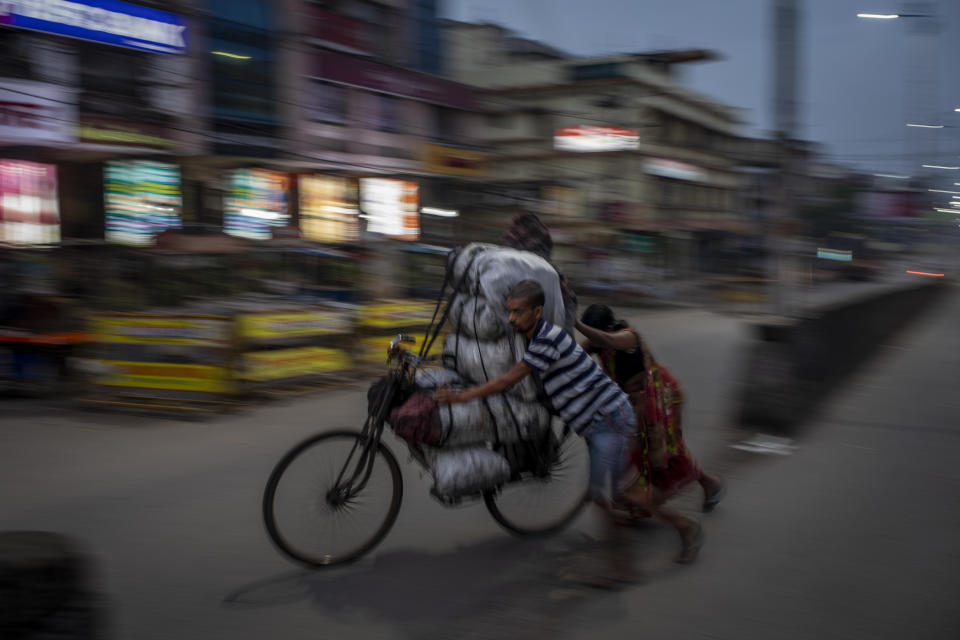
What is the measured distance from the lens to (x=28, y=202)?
14.8 m

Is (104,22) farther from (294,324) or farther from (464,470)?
(464,470)

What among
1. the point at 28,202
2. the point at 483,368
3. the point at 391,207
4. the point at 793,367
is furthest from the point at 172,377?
the point at 391,207

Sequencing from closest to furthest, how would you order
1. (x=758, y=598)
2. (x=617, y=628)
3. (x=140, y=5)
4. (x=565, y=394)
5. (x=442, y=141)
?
(x=617, y=628), (x=758, y=598), (x=565, y=394), (x=140, y=5), (x=442, y=141)

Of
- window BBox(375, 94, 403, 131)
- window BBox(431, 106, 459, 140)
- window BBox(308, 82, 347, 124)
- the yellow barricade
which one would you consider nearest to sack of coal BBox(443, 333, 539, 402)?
the yellow barricade

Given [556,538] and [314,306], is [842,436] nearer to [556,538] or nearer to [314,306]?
[556,538]

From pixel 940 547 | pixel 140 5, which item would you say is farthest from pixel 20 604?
pixel 140 5

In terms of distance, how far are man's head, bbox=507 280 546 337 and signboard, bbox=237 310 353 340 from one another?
482 centimetres

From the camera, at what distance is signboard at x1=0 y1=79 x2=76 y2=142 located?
1436 centimetres

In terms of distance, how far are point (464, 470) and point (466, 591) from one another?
0.55 meters

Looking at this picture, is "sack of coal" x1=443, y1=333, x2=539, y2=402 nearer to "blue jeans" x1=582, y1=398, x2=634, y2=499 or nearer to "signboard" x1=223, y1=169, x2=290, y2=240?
"blue jeans" x1=582, y1=398, x2=634, y2=499

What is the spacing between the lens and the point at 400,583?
3879 mm

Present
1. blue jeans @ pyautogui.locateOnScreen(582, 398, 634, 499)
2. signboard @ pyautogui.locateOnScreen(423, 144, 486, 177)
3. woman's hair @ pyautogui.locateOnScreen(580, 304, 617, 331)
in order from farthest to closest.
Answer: signboard @ pyautogui.locateOnScreen(423, 144, 486, 177)
woman's hair @ pyautogui.locateOnScreen(580, 304, 617, 331)
blue jeans @ pyautogui.locateOnScreen(582, 398, 634, 499)

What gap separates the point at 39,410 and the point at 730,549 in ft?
21.8

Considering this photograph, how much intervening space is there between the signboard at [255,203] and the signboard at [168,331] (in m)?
11.3
